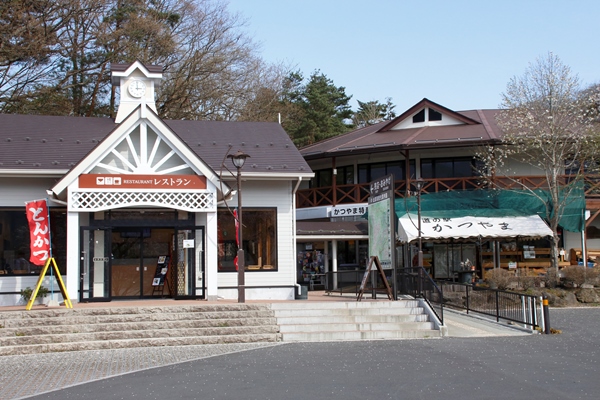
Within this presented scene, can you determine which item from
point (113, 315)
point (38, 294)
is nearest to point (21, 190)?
point (38, 294)

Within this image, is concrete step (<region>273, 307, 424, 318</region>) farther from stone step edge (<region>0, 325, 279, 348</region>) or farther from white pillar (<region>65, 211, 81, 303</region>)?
white pillar (<region>65, 211, 81, 303</region>)

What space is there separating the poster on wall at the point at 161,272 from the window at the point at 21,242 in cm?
259

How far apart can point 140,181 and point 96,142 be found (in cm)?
409

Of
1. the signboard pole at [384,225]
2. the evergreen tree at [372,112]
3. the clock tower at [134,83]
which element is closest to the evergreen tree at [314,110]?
the evergreen tree at [372,112]

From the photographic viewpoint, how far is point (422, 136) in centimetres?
3275

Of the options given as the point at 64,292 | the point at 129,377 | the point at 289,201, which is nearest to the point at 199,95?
the point at 289,201

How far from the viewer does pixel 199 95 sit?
37.8 meters

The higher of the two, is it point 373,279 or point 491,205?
point 491,205

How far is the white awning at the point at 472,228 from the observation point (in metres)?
28.8

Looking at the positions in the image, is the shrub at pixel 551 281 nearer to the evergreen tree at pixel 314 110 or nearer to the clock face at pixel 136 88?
the clock face at pixel 136 88

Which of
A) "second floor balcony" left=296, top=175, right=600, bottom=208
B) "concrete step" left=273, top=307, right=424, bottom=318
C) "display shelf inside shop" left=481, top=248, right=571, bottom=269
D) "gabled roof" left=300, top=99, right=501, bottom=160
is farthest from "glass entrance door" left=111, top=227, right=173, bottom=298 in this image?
"display shelf inside shop" left=481, top=248, right=571, bottom=269

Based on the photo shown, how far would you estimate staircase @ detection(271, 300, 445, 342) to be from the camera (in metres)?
16.0

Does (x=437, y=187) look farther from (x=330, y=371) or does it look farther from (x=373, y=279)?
(x=330, y=371)

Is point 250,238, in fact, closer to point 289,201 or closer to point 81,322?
point 289,201
